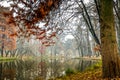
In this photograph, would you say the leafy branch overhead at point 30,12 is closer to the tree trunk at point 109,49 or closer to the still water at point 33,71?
the tree trunk at point 109,49

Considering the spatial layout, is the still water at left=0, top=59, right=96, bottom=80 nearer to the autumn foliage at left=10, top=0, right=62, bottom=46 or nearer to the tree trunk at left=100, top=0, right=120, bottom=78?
the autumn foliage at left=10, top=0, right=62, bottom=46

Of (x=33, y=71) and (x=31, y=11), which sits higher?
(x=31, y=11)

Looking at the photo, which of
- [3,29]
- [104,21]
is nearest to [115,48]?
[104,21]

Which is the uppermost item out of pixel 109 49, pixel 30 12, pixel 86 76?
pixel 30 12

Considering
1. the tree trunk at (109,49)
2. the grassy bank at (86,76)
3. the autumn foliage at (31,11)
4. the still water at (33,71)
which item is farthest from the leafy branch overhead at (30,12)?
the still water at (33,71)

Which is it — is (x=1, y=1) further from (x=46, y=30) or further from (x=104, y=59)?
(x=104, y=59)

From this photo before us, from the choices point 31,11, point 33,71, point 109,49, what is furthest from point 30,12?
point 33,71

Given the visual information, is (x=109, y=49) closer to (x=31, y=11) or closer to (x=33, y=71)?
(x=31, y=11)

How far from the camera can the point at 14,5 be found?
31.4 ft

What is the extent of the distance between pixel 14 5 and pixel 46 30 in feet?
9.23

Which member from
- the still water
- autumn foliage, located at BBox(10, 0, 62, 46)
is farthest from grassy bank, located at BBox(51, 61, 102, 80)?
autumn foliage, located at BBox(10, 0, 62, 46)

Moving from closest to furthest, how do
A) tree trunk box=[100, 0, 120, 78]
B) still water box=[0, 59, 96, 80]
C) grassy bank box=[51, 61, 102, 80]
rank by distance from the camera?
tree trunk box=[100, 0, 120, 78]
grassy bank box=[51, 61, 102, 80]
still water box=[0, 59, 96, 80]

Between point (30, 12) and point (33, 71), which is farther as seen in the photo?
point (33, 71)

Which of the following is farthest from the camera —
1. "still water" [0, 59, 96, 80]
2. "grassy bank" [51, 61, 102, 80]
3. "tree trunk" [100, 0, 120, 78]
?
"still water" [0, 59, 96, 80]
